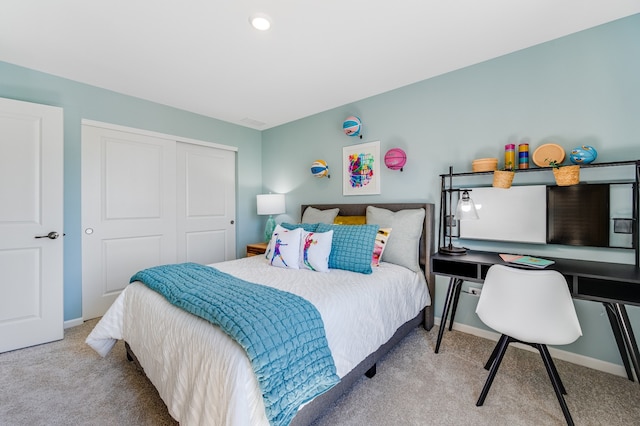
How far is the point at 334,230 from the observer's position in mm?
2518

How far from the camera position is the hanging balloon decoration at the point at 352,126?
3066mm

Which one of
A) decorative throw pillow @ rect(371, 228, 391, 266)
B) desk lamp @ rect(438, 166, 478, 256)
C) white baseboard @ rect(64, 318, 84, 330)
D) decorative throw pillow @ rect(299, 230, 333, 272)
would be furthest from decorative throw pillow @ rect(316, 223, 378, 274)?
white baseboard @ rect(64, 318, 84, 330)

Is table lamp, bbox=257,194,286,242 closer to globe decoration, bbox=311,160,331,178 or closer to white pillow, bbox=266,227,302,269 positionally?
globe decoration, bbox=311,160,331,178

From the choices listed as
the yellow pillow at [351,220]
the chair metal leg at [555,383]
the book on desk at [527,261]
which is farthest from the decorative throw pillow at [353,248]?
the chair metal leg at [555,383]

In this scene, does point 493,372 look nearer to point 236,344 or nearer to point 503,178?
point 503,178

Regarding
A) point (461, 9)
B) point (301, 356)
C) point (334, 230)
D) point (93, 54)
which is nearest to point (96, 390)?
point (301, 356)

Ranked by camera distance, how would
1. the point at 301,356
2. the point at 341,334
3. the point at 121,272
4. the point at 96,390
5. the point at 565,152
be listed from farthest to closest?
the point at 121,272 → the point at 565,152 → the point at 96,390 → the point at 341,334 → the point at 301,356

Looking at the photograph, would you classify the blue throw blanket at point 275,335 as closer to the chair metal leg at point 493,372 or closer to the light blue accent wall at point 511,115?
the chair metal leg at point 493,372

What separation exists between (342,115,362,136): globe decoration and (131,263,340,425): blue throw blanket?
207cm

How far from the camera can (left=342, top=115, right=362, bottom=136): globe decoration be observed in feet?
10.1

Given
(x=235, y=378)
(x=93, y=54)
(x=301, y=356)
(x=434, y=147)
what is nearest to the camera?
(x=235, y=378)

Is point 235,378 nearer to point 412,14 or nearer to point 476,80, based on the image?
point 412,14

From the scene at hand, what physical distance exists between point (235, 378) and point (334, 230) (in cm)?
159

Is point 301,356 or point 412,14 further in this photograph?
point 412,14
